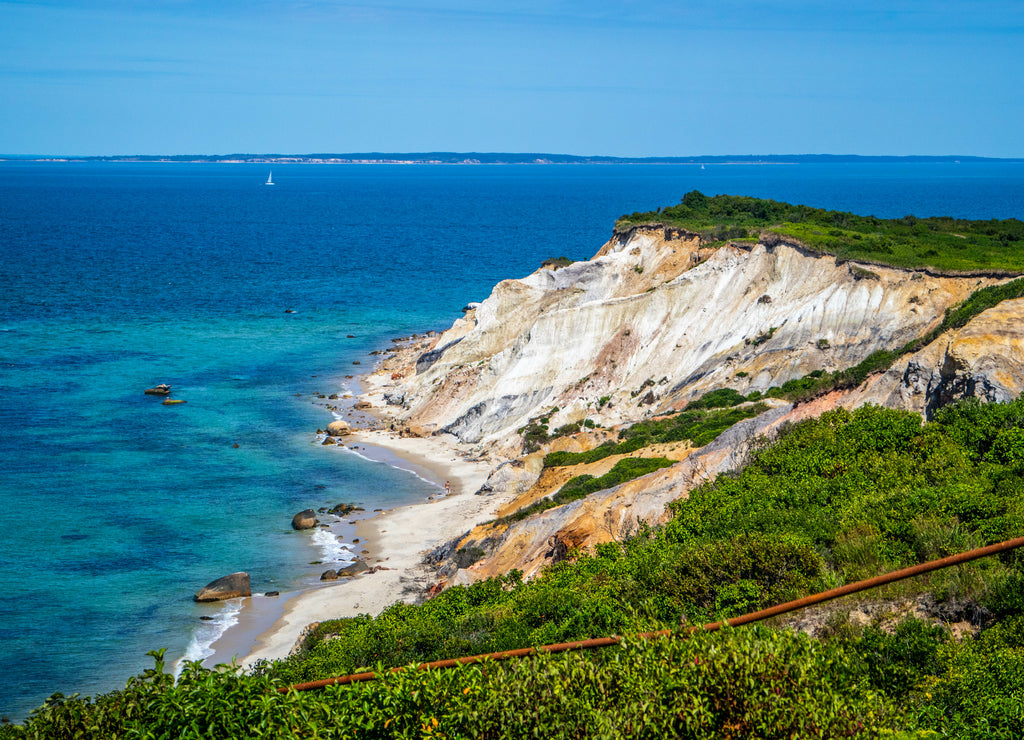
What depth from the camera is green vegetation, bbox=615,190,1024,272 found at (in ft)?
128

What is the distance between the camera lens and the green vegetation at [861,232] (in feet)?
128

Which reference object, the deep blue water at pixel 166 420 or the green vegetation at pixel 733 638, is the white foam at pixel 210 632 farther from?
the green vegetation at pixel 733 638

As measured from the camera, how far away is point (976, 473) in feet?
65.3

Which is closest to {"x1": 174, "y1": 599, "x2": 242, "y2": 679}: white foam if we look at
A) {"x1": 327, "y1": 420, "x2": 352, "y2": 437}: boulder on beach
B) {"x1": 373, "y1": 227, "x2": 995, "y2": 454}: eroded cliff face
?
{"x1": 373, "y1": 227, "x2": 995, "y2": 454}: eroded cliff face

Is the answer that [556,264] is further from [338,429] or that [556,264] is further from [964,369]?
[964,369]

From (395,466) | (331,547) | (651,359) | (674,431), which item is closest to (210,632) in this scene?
(331,547)

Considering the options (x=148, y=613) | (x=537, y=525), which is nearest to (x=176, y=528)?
(x=148, y=613)

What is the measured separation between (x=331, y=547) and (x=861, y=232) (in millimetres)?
33251

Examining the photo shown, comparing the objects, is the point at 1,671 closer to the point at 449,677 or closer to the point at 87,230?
the point at 449,677

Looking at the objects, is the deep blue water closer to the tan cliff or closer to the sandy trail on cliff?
the sandy trail on cliff

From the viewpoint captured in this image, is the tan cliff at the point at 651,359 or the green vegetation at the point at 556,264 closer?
the tan cliff at the point at 651,359

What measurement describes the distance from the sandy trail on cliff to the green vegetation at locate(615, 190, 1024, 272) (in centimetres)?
2032

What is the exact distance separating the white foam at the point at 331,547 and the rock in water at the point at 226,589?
3566mm

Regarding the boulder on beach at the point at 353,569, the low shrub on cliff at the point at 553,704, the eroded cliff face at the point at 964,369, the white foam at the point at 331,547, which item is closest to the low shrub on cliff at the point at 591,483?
the boulder on beach at the point at 353,569
